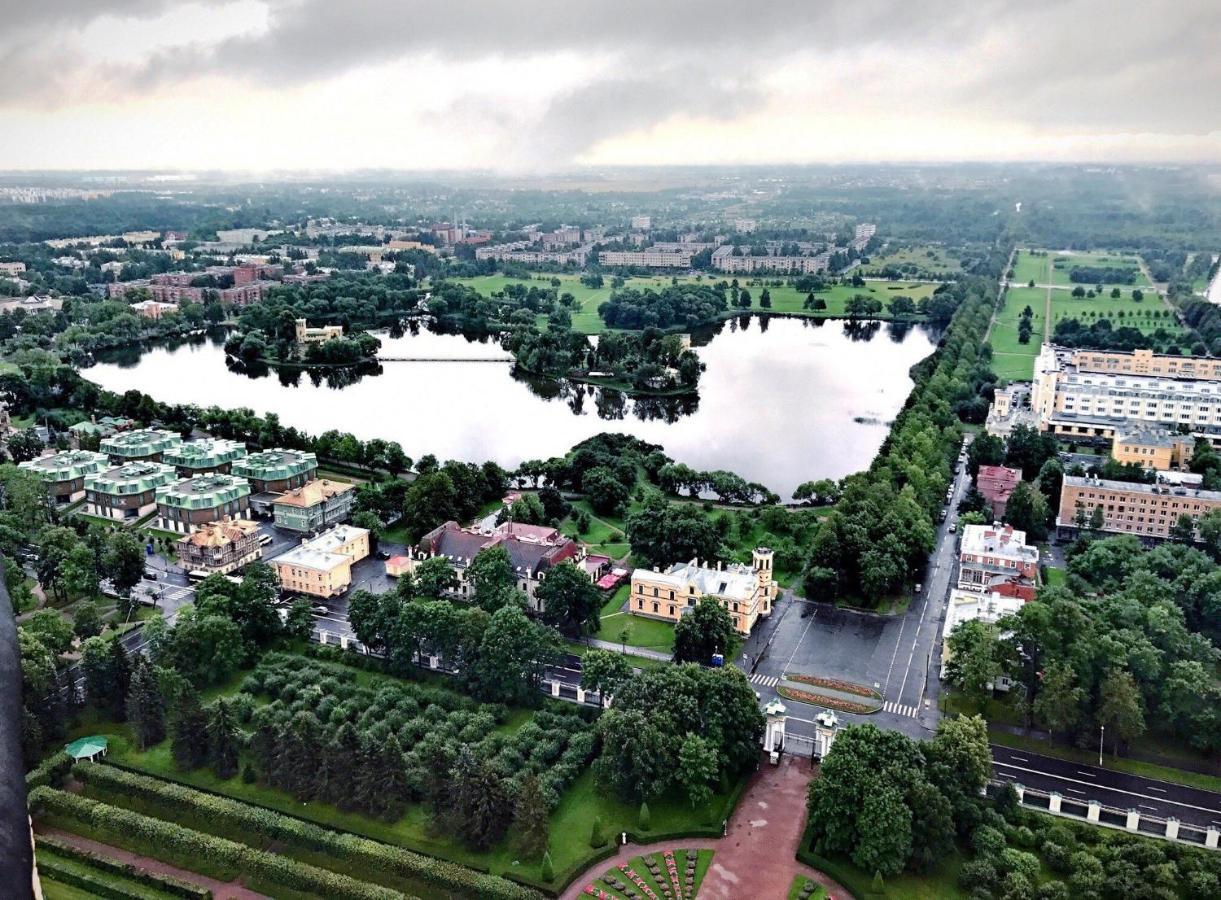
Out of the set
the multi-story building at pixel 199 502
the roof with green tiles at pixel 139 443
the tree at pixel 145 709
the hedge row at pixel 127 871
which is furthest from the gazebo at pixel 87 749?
the roof with green tiles at pixel 139 443

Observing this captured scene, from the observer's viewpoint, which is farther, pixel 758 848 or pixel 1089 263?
pixel 1089 263

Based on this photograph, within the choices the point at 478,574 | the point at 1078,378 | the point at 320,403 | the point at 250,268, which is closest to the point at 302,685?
the point at 478,574

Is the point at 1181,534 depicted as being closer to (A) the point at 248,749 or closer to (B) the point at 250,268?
(A) the point at 248,749

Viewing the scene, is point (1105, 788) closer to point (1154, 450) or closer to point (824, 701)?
point (824, 701)

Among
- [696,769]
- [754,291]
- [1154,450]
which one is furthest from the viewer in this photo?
[754,291]

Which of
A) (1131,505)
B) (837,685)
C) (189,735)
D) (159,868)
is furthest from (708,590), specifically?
(1131,505)

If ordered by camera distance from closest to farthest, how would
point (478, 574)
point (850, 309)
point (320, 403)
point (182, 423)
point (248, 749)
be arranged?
1. point (248, 749)
2. point (478, 574)
3. point (182, 423)
4. point (320, 403)
5. point (850, 309)
